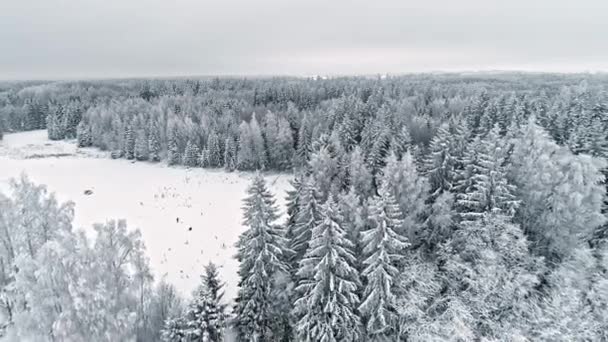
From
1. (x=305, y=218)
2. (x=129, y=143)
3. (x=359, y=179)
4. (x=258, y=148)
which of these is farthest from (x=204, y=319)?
(x=129, y=143)

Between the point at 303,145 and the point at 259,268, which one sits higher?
the point at 303,145

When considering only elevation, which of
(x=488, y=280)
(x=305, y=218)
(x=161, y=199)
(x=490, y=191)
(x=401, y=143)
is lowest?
(x=161, y=199)

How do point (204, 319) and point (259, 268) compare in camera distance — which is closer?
point (204, 319)

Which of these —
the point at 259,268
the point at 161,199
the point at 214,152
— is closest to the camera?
the point at 259,268

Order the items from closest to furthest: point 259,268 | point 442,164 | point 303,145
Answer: point 259,268
point 442,164
point 303,145

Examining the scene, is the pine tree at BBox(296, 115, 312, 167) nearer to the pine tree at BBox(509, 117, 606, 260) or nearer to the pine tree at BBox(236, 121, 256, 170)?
the pine tree at BBox(236, 121, 256, 170)

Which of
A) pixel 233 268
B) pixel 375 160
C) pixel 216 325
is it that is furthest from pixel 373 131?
pixel 216 325

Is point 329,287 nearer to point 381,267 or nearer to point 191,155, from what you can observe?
point 381,267
